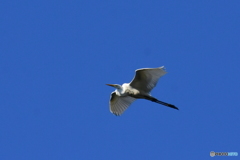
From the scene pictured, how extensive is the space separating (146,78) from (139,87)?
492mm

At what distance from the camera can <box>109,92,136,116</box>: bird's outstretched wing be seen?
16.3 m

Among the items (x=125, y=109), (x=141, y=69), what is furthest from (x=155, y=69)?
(x=125, y=109)

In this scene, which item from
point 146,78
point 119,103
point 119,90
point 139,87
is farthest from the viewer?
point 119,103

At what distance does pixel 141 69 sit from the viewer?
47.1 ft

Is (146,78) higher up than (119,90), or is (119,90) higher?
(119,90)

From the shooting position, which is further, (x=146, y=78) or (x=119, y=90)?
(x=119, y=90)

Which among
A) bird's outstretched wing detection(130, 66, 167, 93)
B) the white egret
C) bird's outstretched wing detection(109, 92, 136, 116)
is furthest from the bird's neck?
bird's outstretched wing detection(109, 92, 136, 116)

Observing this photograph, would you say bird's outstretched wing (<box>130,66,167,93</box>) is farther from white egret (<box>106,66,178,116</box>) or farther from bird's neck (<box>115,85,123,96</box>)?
bird's neck (<box>115,85,123,96</box>)

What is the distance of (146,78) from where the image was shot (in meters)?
14.8

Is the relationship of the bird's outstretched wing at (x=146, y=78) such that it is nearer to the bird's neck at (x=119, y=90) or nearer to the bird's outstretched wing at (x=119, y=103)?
the bird's neck at (x=119, y=90)

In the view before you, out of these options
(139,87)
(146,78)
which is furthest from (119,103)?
(146,78)

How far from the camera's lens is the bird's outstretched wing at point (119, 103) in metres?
16.3

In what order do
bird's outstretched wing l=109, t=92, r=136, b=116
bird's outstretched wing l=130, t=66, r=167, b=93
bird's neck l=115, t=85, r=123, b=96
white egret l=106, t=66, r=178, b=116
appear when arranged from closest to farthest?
bird's outstretched wing l=130, t=66, r=167, b=93
white egret l=106, t=66, r=178, b=116
bird's neck l=115, t=85, r=123, b=96
bird's outstretched wing l=109, t=92, r=136, b=116

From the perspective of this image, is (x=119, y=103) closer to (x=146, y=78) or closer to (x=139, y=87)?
(x=139, y=87)
